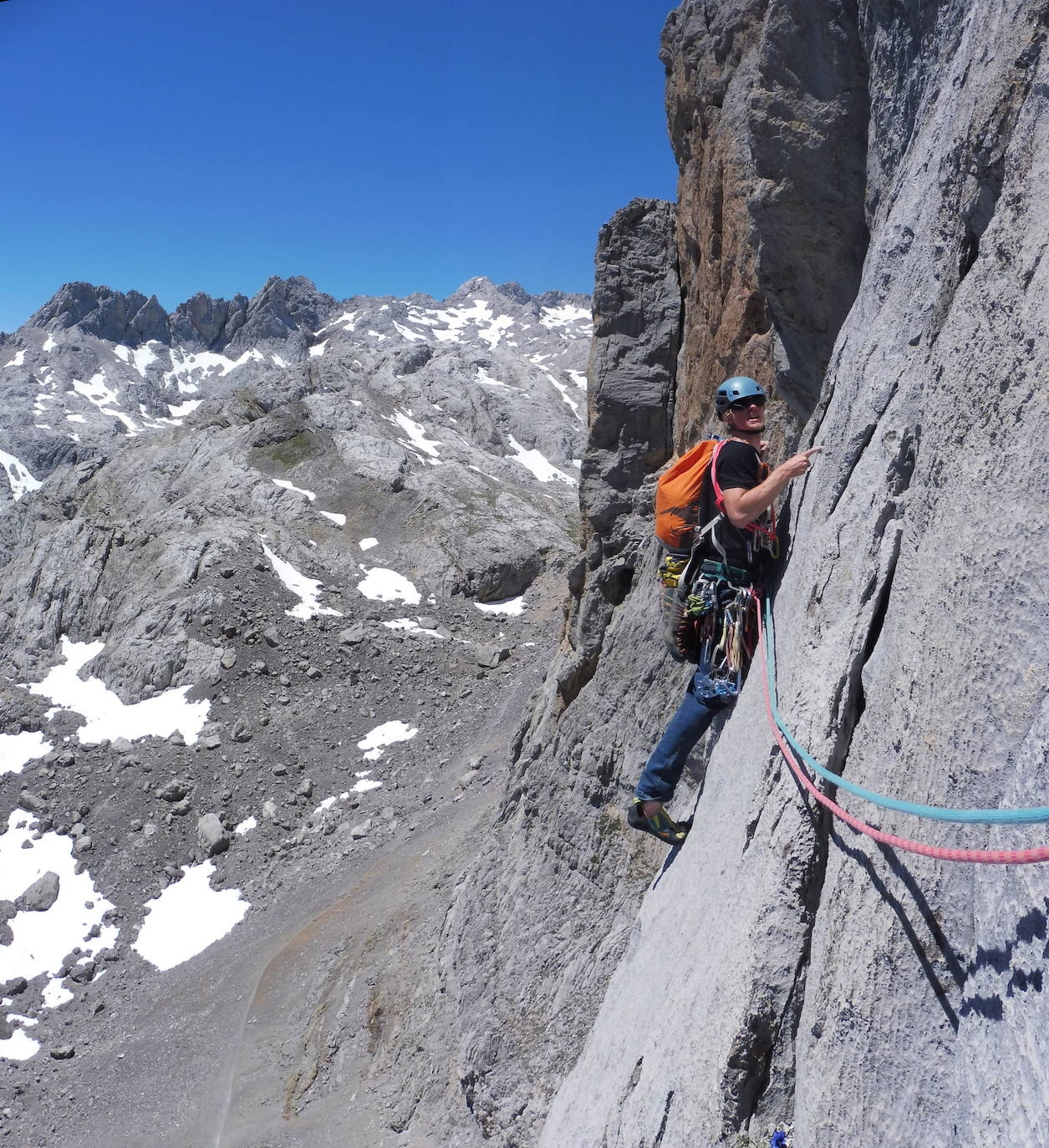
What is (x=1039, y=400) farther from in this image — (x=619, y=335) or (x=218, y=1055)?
(x=218, y=1055)

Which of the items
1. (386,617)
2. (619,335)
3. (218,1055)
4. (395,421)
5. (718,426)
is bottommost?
(218,1055)

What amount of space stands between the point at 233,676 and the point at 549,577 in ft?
69.6

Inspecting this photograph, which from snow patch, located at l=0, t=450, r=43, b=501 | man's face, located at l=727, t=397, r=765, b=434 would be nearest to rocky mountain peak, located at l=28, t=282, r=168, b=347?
snow patch, located at l=0, t=450, r=43, b=501

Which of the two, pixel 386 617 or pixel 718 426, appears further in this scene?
pixel 386 617

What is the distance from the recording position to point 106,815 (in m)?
29.0

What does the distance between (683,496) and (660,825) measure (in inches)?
139

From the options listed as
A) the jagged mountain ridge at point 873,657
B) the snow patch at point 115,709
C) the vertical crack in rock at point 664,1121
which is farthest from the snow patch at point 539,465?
the vertical crack in rock at point 664,1121

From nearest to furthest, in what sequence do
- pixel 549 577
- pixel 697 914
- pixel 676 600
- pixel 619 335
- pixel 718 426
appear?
pixel 697 914, pixel 676 600, pixel 718 426, pixel 619 335, pixel 549 577

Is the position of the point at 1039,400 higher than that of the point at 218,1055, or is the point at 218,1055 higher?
the point at 1039,400

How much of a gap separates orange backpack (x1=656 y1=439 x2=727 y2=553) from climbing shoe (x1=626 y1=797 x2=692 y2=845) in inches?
112

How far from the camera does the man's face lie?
23.0ft

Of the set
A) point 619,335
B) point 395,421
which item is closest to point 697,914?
point 619,335

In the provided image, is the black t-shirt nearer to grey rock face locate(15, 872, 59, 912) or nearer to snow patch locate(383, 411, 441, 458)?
grey rock face locate(15, 872, 59, 912)

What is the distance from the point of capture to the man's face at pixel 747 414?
7.02m
